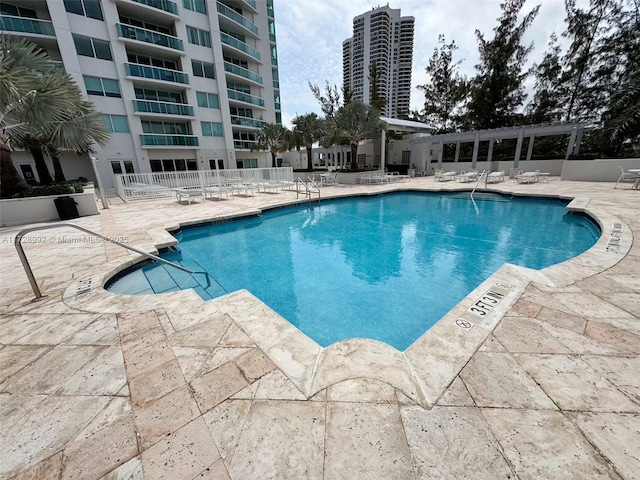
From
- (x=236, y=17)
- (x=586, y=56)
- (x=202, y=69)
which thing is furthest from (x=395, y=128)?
(x=236, y=17)

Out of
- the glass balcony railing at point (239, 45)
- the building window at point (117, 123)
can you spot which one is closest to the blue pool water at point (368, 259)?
the building window at point (117, 123)

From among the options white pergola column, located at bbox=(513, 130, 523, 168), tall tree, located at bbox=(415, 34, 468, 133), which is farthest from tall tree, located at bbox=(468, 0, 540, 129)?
white pergola column, located at bbox=(513, 130, 523, 168)

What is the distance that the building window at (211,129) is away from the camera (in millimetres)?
19688

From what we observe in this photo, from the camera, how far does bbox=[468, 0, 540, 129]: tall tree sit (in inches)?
874

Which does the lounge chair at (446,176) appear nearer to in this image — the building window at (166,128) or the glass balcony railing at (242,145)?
the glass balcony railing at (242,145)

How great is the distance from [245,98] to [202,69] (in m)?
3.80

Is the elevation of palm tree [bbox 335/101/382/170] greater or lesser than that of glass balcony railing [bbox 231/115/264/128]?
lesser

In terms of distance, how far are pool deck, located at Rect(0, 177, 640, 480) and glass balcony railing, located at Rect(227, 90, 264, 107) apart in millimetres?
22238

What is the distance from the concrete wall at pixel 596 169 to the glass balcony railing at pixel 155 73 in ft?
84.9

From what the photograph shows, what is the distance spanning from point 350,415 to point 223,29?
2840cm

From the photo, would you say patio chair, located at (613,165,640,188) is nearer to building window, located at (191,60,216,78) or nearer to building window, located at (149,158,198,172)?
building window, located at (149,158,198,172)

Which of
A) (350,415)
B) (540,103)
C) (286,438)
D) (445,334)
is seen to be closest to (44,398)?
(286,438)

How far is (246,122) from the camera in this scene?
22250 mm

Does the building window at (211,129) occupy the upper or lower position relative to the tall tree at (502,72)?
lower
